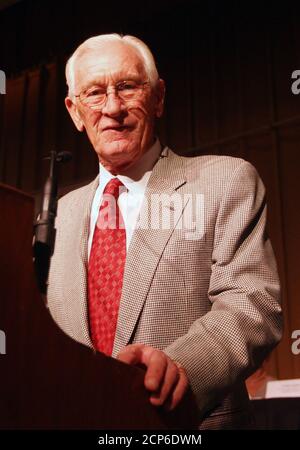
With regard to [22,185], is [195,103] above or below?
above

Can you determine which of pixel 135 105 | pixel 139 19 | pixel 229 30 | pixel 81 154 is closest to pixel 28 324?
pixel 135 105

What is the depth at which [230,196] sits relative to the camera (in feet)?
3.55

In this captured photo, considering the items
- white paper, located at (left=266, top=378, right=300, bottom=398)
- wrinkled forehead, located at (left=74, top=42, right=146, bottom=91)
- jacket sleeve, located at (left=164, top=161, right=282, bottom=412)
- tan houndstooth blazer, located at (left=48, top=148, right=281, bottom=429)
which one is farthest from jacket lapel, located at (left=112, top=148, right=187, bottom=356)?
white paper, located at (left=266, top=378, right=300, bottom=398)

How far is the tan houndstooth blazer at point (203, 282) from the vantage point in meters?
0.85

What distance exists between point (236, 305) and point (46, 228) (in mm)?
320

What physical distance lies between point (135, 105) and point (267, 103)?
144 cm

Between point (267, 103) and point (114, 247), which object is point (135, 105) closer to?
point (114, 247)

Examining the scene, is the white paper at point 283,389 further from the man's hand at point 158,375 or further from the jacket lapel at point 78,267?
the man's hand at point 158,375

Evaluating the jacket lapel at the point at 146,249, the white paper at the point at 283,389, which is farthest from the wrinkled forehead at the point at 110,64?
the white paper at the point at 283,389

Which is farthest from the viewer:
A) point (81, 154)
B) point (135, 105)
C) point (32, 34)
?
point (32, 34)

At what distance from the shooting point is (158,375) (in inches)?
25.9

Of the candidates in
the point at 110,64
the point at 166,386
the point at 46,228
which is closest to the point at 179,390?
the point at 166,386

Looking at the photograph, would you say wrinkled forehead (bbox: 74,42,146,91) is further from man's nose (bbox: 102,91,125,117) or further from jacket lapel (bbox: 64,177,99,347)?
jacket lapel (bbox: 64,177,99,347)

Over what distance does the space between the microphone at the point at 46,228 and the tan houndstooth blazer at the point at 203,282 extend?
0.16 meters
